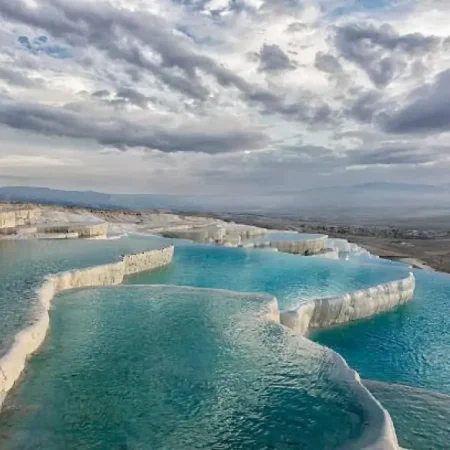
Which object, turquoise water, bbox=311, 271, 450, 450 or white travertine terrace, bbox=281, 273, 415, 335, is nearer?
turquoise water, bbox=311, 271, 450, 450

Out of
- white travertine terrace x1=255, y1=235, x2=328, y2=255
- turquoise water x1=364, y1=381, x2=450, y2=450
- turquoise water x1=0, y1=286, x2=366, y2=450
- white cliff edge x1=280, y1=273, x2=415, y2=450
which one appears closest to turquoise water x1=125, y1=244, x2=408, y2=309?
white cliff edge x1=280, y1=273, x2=415, y2=450

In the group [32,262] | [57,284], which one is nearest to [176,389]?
[57,284]

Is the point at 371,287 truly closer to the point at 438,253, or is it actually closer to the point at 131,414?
the point at 131,414

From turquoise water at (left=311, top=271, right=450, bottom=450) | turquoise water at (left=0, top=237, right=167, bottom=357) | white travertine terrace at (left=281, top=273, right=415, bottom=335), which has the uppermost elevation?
turquoise water at (left=0, top=237, right=167, bottom=357)

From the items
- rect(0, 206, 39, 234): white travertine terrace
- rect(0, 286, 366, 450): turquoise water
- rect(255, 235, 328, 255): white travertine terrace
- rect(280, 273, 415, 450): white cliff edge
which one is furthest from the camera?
rect(255, 235, 328, 255): white travertine terrace

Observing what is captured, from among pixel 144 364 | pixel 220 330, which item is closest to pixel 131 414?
pixel 144 364

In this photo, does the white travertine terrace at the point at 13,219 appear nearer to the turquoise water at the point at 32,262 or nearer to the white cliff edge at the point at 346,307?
the turquoise water at the point at 32,262

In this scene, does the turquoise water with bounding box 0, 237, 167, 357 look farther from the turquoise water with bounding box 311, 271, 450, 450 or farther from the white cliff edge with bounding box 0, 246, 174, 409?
the turquoise water with bounding box 311, 271, 450, 450
